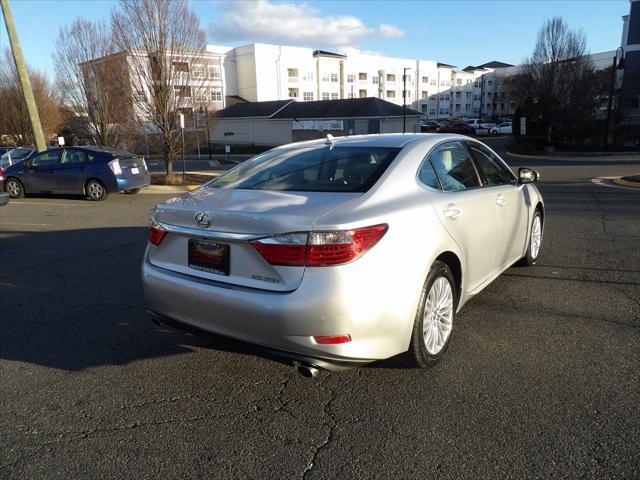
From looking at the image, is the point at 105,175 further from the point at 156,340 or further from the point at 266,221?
the point at 266,221

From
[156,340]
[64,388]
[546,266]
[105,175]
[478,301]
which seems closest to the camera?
[64,388]

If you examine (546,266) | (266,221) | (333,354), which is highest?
(266,221)

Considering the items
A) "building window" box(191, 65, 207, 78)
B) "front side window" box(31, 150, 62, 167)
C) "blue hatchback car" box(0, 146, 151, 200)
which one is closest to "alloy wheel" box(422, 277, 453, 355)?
"blue hatchback car" box(0, 146, 151, 200)

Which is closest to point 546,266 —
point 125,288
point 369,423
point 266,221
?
point 369,423

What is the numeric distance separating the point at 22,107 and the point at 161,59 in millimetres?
23998

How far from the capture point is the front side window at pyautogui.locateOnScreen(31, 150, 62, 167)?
13773 mm

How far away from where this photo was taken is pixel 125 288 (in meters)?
5.36

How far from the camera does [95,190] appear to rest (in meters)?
13.4

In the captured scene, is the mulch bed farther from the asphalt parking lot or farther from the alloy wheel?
the alloy wheel

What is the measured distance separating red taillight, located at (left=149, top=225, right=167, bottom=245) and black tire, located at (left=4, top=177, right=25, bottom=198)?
42.6 ft

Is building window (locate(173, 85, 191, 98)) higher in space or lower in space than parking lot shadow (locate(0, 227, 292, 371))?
higher

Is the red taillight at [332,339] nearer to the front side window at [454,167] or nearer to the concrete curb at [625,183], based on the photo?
the front side window at [454,167]

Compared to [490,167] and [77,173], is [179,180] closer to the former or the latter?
[77,173]

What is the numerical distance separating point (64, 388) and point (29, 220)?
8257 mm
